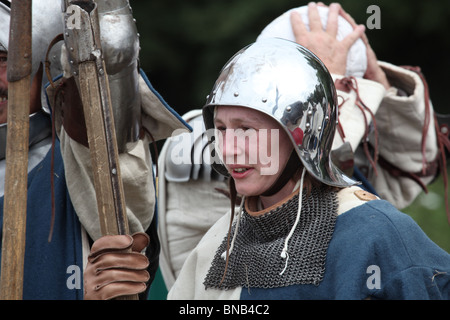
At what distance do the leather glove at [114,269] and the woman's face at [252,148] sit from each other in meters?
0.42

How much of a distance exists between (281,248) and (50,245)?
1.03m

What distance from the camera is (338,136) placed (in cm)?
426

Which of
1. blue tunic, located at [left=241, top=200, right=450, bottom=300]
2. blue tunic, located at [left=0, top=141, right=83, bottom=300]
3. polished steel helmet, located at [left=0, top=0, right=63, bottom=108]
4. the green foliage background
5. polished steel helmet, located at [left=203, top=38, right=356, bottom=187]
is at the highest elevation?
the green foliage background

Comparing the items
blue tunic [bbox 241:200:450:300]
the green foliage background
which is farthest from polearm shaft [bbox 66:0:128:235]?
the green foliage background

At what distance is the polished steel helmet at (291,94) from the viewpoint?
305cm

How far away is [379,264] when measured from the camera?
2902mm

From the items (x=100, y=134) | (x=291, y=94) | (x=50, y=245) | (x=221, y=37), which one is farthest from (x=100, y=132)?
(x=221, y=37)

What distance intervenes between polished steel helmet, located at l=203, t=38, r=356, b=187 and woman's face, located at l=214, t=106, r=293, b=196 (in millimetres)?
44

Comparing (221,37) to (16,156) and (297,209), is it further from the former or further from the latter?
(16,156)

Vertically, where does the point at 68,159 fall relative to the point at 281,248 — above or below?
above

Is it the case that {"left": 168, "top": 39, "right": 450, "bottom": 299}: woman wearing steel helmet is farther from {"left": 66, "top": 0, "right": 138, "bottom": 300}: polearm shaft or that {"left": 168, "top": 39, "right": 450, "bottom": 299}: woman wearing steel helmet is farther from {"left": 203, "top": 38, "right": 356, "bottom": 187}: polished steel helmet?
{"left": 66, "top": 0, "right": 138, "bottom": 300}: polearm shaft

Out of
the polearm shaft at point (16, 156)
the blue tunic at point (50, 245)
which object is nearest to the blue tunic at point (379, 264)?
the polearm shaft at point (16, 156)

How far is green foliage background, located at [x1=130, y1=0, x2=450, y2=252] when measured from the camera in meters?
8.89

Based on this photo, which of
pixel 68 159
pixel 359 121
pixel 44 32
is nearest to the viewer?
pixel 68 159
